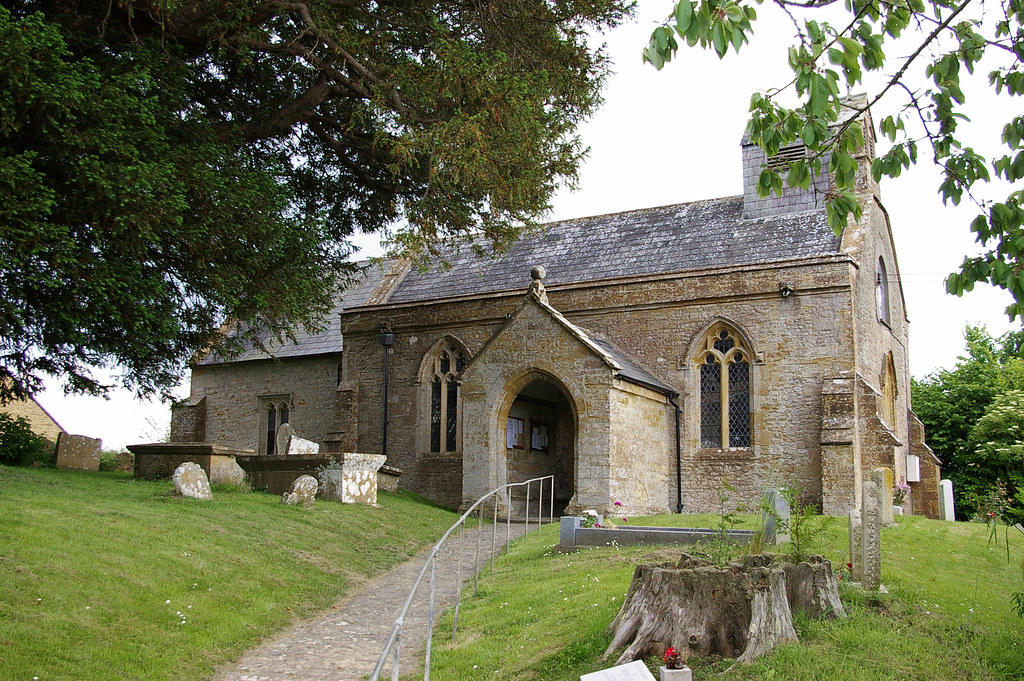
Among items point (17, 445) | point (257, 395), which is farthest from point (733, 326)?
point (17, 445)

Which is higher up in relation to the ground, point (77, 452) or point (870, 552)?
point (77, 452)

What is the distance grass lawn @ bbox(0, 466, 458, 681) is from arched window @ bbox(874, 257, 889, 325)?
13698 millimetres

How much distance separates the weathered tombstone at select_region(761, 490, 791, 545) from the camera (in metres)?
9.04

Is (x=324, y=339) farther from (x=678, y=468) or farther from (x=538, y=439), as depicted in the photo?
(x=678, y=468)

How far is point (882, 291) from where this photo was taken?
23.7 m

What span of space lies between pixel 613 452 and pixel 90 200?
1108 centimetres

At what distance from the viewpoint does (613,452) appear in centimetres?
1841

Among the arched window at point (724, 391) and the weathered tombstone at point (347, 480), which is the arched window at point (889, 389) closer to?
the arched window at point (724, 391)

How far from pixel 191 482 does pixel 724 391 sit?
38.8 feet

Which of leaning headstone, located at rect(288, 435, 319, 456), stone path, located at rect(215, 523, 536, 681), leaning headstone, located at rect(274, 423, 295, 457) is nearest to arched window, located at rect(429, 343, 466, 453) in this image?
leaning headstone, located at rect(288, 435, 319, 456)

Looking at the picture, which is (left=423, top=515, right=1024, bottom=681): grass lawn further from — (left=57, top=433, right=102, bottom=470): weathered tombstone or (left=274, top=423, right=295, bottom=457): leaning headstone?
(left=57, top=433, right=102, bottom=470): weathered tombstone

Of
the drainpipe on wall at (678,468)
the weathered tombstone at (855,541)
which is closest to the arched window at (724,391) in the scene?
the drainpipe on wall at (678,468)

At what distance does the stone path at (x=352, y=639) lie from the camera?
8.41 m

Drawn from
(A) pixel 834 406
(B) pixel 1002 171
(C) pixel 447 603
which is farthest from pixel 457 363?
(B) pixel 1002 171
